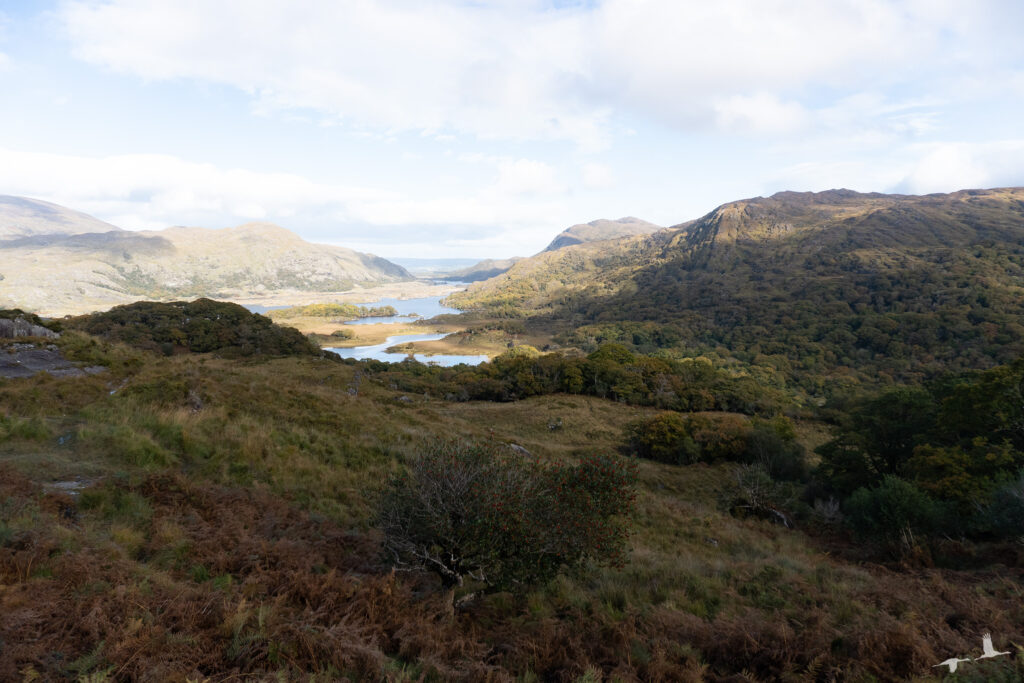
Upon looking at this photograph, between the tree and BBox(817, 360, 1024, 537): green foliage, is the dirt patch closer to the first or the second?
the tree

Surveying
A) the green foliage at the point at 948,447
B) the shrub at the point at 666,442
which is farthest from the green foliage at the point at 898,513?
the shrub at the point at 666,442

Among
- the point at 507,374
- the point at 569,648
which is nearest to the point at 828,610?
the point at 569,648

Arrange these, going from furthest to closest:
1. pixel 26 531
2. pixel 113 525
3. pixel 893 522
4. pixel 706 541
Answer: pixel 706 541, pixel 893 522, pixel 113 525, pixel 26 531

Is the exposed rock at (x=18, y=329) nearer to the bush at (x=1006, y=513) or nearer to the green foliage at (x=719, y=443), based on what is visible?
the bush at (x=1006, y=513)

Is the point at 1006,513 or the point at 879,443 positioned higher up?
the point at 1006,513

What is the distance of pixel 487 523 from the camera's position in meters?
6.80

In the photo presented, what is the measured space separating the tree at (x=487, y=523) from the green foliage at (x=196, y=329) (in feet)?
162

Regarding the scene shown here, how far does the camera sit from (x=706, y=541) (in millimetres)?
15438

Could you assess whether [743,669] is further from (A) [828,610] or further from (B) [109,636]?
(B) [109,636]

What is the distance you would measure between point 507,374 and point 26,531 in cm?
5938

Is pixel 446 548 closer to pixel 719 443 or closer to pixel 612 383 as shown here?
pixel 719 443

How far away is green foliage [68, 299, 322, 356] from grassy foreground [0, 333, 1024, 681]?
136 ft

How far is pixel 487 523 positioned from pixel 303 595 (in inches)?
106

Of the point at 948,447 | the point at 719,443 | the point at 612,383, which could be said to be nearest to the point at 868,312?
the point at 612,383
